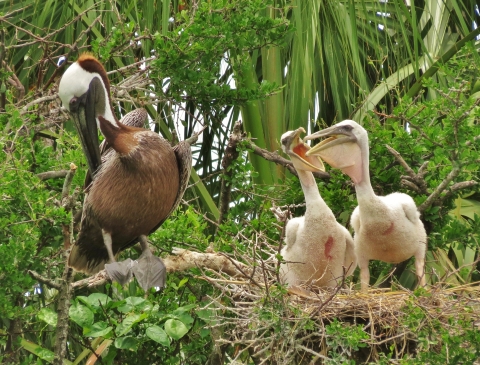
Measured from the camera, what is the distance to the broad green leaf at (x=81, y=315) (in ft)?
15.6

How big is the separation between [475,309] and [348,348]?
70cm

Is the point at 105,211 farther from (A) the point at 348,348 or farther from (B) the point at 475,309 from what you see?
(B) the point at 475,309

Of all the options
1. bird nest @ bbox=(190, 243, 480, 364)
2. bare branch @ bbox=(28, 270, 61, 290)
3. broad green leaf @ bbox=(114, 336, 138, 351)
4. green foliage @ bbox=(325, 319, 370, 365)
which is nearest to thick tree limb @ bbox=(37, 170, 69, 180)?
bare branch @ bbox=(28, 270, 61, 290)

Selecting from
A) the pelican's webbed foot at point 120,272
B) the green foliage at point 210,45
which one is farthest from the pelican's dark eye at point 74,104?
the pelican's webbed foot at point 120,272

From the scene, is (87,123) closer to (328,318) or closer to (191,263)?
(191,263)

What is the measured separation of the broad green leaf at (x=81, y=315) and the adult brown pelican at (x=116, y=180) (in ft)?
0.75

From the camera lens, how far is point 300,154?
579 cm

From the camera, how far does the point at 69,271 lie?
17.2ft

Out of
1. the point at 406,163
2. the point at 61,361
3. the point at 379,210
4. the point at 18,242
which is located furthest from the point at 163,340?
the point at 406,163

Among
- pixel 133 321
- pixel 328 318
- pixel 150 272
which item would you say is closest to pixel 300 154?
pixel 328 318

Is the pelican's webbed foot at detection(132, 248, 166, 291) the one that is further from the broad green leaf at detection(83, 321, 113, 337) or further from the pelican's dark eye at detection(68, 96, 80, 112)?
the pelican's dark eye at detection(68, 96, 80, 112)

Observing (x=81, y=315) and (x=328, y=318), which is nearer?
(x=81, y=315)

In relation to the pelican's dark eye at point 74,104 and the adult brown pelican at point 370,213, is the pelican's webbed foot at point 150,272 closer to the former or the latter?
the pelican's dark eye at point 74,104

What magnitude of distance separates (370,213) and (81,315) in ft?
5.73
